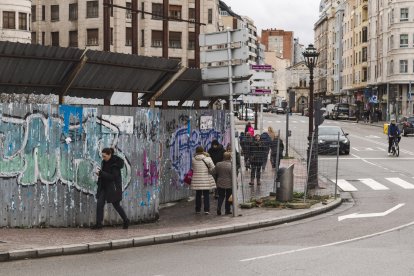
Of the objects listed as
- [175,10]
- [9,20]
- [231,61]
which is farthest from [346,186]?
[175,10]

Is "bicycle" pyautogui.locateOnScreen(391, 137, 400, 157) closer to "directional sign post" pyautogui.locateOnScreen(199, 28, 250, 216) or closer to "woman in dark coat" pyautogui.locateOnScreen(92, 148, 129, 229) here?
"directional sign post" pyautogui.locateOnScreen(199, 28, 250, 216)

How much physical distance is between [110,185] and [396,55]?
2906 inches

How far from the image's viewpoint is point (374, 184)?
25.1 m

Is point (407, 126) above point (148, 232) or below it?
above

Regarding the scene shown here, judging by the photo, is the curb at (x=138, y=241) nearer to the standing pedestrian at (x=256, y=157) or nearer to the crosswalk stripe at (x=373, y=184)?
the standing pedestrian at (x=256, y=157)

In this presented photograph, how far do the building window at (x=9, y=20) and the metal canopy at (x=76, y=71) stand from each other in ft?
145

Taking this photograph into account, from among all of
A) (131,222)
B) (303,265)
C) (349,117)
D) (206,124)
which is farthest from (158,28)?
(303,265)

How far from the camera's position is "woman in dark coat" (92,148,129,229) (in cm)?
1448

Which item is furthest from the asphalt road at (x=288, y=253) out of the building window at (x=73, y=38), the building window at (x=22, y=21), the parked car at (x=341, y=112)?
the parked car at (x=341, y=112)

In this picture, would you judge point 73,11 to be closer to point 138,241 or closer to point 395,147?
point 395,147

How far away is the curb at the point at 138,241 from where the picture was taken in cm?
1176

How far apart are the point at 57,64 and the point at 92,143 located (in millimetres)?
1774

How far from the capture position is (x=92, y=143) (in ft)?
48.7

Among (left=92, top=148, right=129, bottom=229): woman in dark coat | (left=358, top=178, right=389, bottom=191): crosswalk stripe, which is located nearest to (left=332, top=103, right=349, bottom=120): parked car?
(left=358, top=178, right=389, bottom=191): crosswalk stripe
